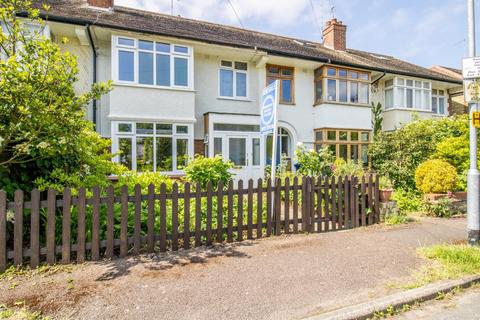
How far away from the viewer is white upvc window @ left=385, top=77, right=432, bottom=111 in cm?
1551

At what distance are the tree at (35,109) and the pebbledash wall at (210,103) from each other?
539 cm

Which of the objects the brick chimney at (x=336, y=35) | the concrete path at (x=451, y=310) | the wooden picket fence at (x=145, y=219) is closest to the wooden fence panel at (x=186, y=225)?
the wooden picket fence at (x=145, y=219)

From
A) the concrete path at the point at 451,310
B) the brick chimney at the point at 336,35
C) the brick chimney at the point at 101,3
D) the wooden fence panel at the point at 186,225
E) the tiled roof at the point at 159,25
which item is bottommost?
the concrete path at the point at 451,310

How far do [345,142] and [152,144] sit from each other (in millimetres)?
8861

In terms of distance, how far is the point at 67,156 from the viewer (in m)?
5.09

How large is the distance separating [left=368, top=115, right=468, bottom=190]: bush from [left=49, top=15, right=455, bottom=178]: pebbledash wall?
3.43 m

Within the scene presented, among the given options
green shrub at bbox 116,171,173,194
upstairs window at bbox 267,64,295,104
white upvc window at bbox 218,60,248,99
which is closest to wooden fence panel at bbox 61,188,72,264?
green shrub at bbox 116,171,173,194

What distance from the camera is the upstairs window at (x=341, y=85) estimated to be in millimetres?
13781

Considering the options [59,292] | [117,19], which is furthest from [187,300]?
[117,19]

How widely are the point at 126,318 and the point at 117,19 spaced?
11.6 meters

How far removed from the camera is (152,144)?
10.6 metres

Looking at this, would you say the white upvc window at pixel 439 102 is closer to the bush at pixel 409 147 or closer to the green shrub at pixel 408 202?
the bush at pixel 409 147

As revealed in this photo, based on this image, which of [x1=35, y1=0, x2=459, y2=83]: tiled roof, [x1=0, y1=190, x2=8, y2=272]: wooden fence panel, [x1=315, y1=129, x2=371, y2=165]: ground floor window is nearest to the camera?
[x1=0, y1=190, x2=8, y2=272]: wooden fence panel

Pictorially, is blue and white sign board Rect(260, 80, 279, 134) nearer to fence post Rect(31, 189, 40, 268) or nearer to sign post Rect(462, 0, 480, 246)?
sign post Rect(462, 0, 480, 246)
